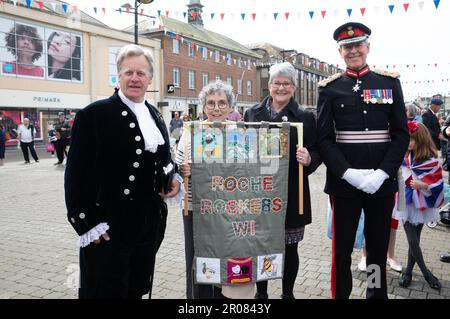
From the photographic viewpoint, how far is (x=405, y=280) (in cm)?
376

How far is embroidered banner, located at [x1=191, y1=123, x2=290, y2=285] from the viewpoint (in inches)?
112

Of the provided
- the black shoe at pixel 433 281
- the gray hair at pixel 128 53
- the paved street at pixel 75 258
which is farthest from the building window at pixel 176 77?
the gray hair at pixel 128 53

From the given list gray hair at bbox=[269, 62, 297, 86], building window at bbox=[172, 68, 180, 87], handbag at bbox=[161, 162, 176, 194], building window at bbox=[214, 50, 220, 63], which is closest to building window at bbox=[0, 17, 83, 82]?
building window at bbox=[172, 68, 180, 87]

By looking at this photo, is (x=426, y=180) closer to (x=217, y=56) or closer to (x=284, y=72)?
(x=284, y=72)

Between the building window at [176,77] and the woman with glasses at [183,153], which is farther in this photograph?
the building window at [176,77]

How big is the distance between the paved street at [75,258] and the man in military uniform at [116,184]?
1.28m

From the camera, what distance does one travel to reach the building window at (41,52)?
21.5 metres

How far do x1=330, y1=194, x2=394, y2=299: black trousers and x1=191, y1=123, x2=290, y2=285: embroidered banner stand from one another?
0.59 metres

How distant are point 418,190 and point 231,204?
224cm

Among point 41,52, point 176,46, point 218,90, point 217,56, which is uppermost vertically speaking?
point 217,56

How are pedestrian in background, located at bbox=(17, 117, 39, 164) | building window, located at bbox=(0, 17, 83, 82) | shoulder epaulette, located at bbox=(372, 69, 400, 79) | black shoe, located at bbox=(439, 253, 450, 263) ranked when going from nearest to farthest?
1. shoulder epaulette, located at bbox=(372, 69, 400, 79)
2. black shoe, located at bbox=(439, 253, 450, 263)
3. pedestrian in background, located at bbox=(17, 117, 39, 164)
4. building window, located at bbox=(0, 17, 83, 82)

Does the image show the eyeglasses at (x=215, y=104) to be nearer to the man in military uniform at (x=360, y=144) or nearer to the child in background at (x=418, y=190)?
the man in military uniform at (x=360, y=144)

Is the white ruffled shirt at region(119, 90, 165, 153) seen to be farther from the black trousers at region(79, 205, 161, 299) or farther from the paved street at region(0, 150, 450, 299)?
the paved street at region(0, 150, 450, 299)

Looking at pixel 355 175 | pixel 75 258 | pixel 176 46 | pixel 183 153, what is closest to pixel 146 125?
pixel 183 153
